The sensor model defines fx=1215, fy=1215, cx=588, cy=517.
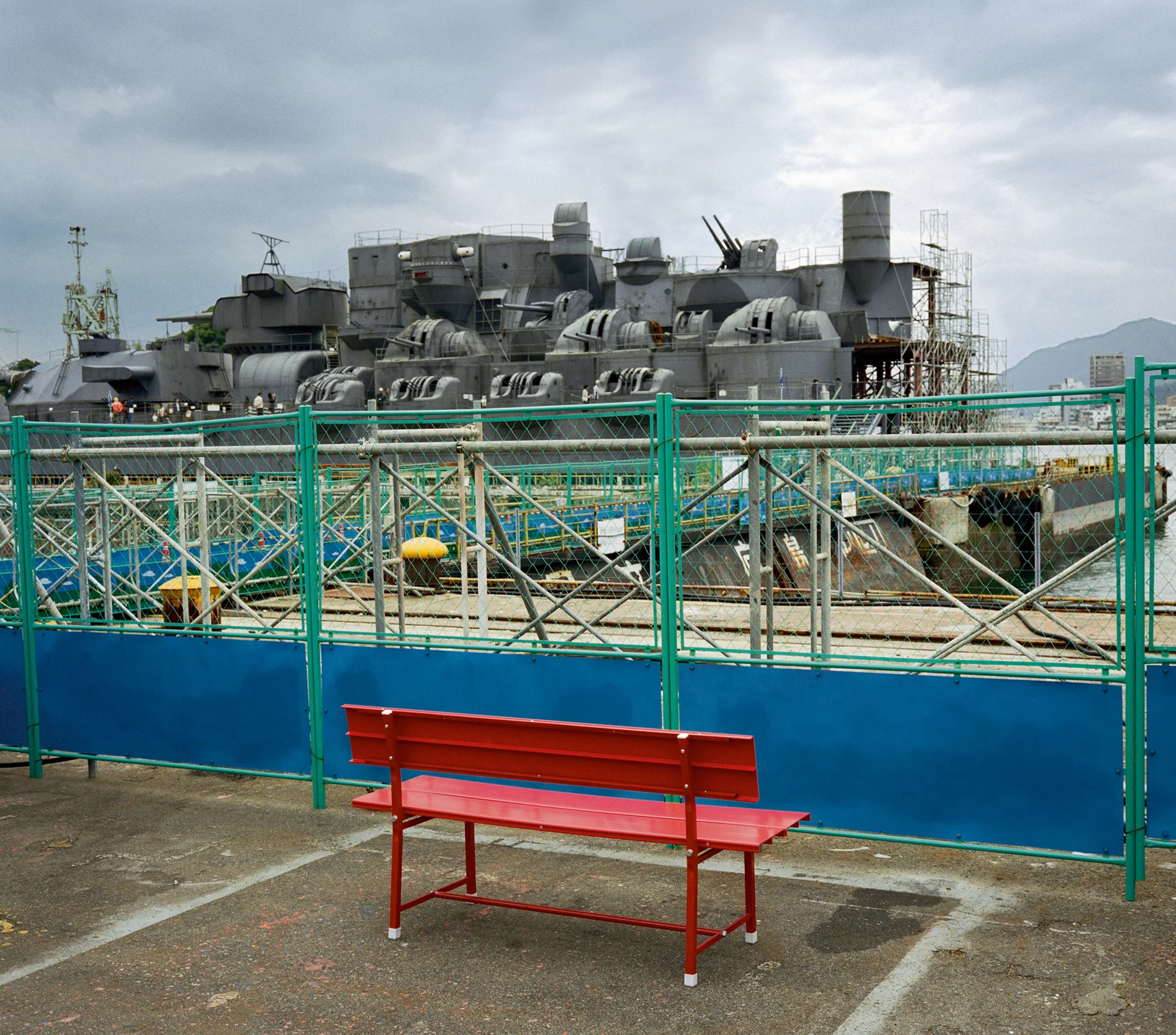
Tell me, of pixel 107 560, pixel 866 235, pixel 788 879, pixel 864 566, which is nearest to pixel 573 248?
pixel 866 235

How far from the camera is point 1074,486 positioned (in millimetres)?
40812

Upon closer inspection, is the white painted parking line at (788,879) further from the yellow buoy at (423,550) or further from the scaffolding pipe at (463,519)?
the yellow buoy at (423,550)

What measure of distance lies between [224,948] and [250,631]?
3.01 metres

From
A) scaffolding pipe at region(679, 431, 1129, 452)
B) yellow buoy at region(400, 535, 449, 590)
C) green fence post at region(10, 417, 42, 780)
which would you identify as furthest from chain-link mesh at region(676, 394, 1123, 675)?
green fence post at region(10, 417, 42, 780)

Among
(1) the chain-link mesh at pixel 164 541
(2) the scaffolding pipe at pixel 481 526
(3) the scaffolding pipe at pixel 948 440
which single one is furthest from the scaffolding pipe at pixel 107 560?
(3) the scaffolding pipe at pixel 948 440

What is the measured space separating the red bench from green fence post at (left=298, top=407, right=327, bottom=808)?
2.11m

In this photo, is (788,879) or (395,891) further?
(788,879)

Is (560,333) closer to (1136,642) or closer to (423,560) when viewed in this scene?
(423,560)

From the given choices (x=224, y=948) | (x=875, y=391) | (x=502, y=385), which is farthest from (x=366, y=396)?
(x=224, y=948)

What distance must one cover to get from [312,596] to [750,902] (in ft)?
12.0

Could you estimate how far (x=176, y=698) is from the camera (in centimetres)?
823

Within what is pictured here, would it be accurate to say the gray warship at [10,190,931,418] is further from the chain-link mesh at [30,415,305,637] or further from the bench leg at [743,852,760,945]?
the bench leg at [743,852,760,945]

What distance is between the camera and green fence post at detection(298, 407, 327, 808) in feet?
25.1

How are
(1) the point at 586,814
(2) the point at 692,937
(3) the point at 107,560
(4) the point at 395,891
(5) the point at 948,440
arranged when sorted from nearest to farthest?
(2) the point at 692,937 → (1) the point at 586,814 → (4) the point at 395,891 → (5) the point at 948,440 → (3) the point at 107,560
